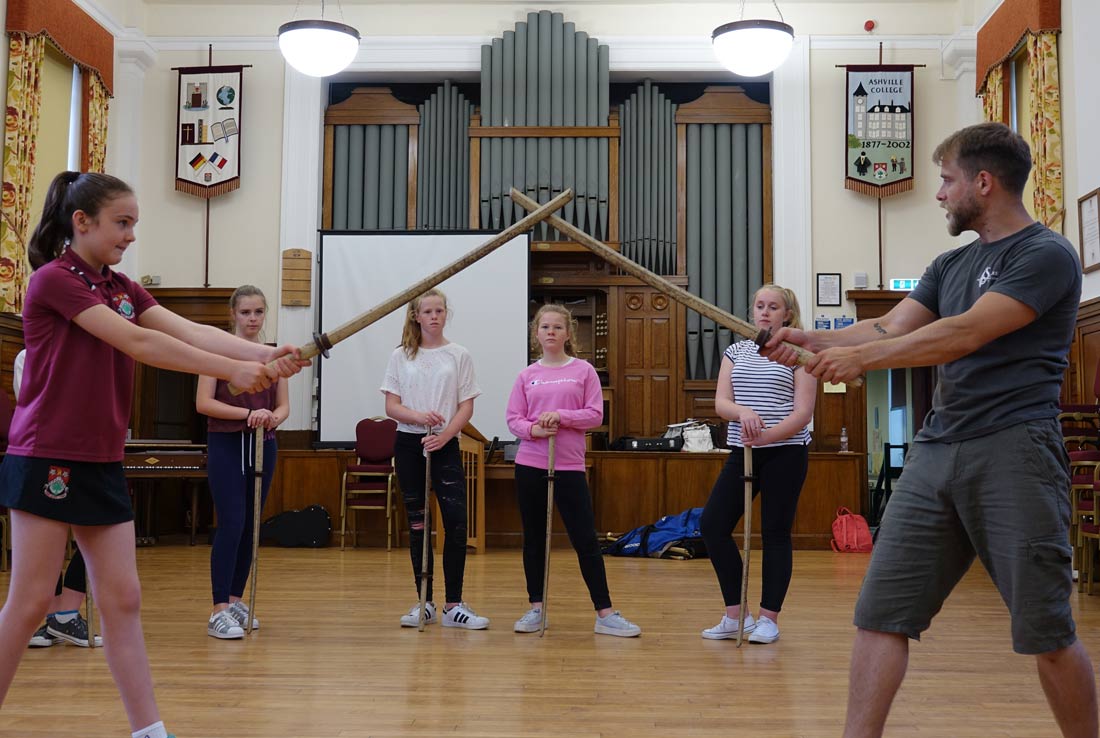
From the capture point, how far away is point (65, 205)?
2260 mm

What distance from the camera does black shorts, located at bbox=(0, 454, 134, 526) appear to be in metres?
2.08

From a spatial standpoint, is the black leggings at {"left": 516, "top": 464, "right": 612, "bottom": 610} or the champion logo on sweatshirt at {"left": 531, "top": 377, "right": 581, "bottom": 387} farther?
the champion logo on sweatshirt at {"left": 531, "top": 377, "right": 581, "bottom": 387}

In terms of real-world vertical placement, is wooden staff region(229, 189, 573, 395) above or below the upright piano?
above

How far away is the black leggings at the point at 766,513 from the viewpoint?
12.3 feet

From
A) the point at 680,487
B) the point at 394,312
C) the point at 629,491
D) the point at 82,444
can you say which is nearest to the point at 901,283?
the point at 680,487

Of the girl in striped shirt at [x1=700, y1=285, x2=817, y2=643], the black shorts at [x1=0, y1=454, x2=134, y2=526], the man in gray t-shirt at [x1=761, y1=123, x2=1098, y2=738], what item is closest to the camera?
the man in gray t-shirt at [x1=761, y1=123, x2=1098, y2=738]

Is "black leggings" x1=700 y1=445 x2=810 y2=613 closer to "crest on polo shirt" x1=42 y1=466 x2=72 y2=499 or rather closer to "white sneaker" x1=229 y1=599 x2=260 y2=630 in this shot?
"white sneaker" x1=229 y1=599 x2=260 y2=630

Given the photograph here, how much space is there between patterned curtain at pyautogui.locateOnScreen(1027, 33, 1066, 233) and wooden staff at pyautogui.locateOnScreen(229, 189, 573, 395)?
4735 mm

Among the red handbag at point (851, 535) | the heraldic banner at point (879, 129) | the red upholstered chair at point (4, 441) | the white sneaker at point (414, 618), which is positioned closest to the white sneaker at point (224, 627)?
the white sneaker at point (414, 618)

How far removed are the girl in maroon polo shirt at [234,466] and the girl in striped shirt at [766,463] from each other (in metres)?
1.69

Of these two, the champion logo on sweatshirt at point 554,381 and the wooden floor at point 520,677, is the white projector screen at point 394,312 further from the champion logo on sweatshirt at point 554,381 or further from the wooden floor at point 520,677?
the champion logo on sweatshirt at point 554,381

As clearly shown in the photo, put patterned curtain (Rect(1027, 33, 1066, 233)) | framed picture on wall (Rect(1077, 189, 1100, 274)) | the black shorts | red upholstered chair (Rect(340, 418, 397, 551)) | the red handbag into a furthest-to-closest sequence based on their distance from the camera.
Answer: red upholstered chair (Rect(340, 418, 397, 551))
the red handbag
patterned curtain (Rect(1027, 33, 1066, 233))
framed picture on wall (Rect(1077, 189, 1100, 274))
the black shorts

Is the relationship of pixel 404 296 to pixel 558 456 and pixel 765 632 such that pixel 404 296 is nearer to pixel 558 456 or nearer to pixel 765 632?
pixel 558 456

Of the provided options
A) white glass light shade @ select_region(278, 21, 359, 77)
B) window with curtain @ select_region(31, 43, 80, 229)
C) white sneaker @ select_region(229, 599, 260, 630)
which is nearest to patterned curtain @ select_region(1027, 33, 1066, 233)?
white glass light shade @ select_region(278, 21, 359, 77)
